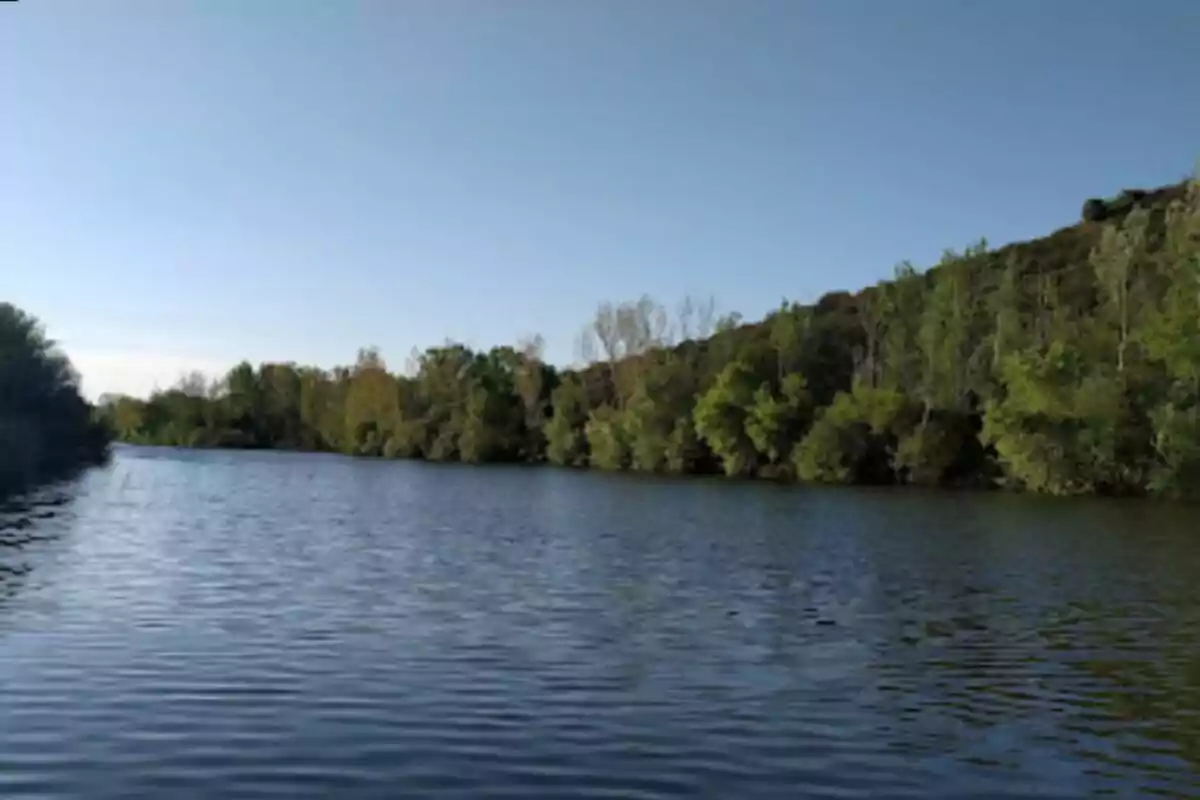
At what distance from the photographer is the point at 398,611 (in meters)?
24.6

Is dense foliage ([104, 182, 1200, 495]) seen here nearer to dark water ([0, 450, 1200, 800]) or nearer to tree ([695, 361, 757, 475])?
tree ([695, 361, 757, 475])

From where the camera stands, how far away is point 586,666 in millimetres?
19500

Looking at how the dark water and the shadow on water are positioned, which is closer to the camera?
the dark water

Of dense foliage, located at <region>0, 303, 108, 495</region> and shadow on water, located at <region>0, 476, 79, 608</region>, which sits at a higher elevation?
dense foliage, located at <region>0, 303, 108, 495</region>

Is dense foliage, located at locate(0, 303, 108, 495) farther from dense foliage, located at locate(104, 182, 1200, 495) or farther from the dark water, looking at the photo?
dense foliage, located at locate(104, 182, 1200, 495)

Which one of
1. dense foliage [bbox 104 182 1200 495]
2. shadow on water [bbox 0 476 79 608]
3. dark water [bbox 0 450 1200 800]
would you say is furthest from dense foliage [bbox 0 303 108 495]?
dense foliage [bbox 104 182 1200 495]

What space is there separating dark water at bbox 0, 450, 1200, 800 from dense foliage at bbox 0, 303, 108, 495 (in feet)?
86.4

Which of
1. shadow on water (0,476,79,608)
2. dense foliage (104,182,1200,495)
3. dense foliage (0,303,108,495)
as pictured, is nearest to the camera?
shadow on water (0,476,79,608)

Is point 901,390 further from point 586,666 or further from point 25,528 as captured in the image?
point 586,666

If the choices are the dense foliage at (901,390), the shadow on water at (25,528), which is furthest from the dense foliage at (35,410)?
the dense foliage at (901,390)

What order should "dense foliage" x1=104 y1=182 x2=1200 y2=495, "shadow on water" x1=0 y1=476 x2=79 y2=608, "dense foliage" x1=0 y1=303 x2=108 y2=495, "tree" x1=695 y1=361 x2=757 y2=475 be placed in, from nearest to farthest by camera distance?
"shadow on water" x1=0 y1=476 x2=79 y2=608
"dense foliage" x1=0 y1=303 x2=108 y2=495
"dense foliage" x1=104 y1=182 x2=1200 y2=495
"tree" x1=695 y1=361 x2=757 y2=475

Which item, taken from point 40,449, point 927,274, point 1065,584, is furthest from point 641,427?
point 1065,584

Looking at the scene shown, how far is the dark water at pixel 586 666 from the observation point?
13742 millimetres

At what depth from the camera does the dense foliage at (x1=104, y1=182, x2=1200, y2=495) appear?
246ft
